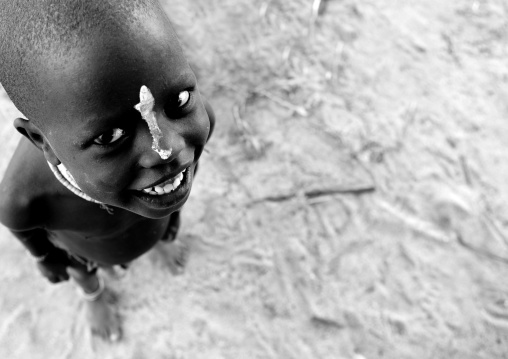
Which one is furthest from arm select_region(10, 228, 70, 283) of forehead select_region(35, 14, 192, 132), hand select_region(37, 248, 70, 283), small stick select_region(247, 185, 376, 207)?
small stick select_region(247, 185, 376, 207)

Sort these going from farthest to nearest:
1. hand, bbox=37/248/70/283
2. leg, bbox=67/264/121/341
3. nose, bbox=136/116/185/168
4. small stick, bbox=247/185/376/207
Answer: small stick, bbox=247/185/376/207 → leg, bbox=67/264/121/341 → hand, bbox=37/248/70/283 → nose, bbox=136/116/185/168

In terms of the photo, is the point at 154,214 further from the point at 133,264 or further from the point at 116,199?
the point at 133,264

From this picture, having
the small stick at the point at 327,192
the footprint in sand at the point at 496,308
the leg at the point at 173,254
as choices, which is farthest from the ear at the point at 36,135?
the footprint in sand at the point at 496,308

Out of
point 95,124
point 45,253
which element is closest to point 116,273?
point 45,253

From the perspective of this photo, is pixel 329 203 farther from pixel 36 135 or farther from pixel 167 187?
pixel 36 135

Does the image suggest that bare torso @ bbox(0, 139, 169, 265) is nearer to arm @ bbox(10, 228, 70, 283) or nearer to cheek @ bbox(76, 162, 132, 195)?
arm @ bbox(10, 228, 70, 283)

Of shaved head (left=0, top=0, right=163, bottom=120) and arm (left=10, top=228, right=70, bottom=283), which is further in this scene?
arm (left=10, top=228, right=70, bottom=283)

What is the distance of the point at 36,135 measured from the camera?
113 centimetres

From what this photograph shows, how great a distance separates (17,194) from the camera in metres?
1.31

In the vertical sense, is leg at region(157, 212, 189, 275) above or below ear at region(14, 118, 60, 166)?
below

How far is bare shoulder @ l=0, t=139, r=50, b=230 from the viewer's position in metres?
1.31

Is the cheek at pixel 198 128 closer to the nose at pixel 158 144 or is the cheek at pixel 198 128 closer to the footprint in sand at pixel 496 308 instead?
the nose at pixel 158 144

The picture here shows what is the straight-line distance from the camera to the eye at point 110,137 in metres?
0.97

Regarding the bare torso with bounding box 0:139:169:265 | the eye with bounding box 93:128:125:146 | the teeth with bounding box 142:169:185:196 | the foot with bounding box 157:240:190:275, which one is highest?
the eye with bounding box 93:128:125:146
